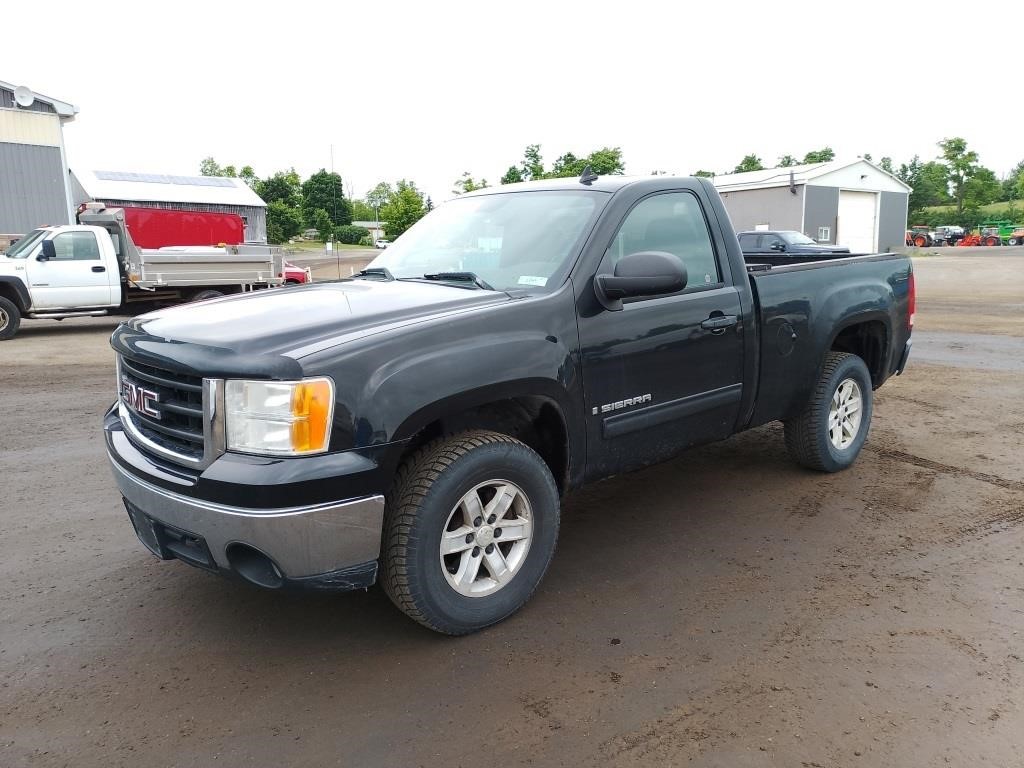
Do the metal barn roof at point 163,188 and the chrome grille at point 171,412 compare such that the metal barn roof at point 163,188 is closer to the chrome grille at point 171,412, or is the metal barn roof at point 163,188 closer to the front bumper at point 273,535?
the chrome grille at point 171,412

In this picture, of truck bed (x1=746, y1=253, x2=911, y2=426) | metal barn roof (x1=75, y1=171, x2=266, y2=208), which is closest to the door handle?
truck bed (x1=746, y1=253, x2=911, y2=426)

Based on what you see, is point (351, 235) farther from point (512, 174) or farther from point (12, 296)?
point (12, 296)

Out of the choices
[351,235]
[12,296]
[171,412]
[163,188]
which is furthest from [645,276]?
[351,235]

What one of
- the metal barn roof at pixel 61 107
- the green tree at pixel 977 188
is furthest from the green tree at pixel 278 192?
the green tree at pixel 977 188

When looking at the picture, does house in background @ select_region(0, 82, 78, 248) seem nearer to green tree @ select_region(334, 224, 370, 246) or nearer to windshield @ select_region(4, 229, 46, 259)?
windshield @ select_region(4, 229, 46, 259)

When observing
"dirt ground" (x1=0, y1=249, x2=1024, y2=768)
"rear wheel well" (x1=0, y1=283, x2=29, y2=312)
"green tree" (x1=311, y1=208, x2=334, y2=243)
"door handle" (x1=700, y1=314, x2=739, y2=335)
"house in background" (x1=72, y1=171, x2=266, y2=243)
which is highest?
"house in background" (x1=72, y1=171, x2=266, y2=243)

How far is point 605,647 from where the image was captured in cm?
323

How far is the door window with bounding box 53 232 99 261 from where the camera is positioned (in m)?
14.0

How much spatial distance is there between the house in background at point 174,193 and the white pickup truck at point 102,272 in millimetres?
28223

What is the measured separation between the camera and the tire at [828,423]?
16.6 ft

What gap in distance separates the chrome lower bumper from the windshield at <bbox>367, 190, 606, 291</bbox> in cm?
136

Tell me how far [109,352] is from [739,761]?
11.8m

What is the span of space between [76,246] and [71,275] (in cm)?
56

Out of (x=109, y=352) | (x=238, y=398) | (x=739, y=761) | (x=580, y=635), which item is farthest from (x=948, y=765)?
(x=109, y=352)
